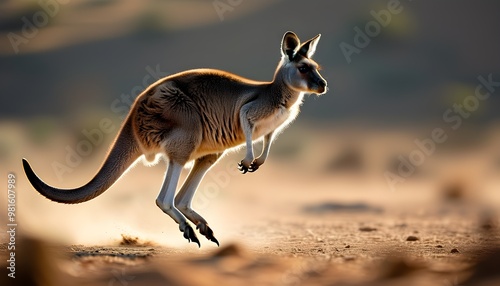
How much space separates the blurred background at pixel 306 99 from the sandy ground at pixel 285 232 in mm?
135

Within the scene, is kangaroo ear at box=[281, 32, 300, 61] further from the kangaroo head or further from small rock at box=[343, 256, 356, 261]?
small rock at box=[343, 256, 356, 261]

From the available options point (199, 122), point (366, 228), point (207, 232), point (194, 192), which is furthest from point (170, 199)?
point (366, 228)

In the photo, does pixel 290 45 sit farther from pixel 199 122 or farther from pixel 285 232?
pixel 285 232

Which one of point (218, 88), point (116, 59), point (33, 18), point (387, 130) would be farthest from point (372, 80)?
point (218, 88)

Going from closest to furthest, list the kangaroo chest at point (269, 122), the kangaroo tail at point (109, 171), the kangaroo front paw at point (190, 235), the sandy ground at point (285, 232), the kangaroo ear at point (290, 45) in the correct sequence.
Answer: the sandy ground at point (285, 232) → the kangaroo tail at point (109, 171) → the kangaroo front paw at point (190, 235) → the kangaroo chest at point (269, 122) → the kangaroo ear at point (290, 45)

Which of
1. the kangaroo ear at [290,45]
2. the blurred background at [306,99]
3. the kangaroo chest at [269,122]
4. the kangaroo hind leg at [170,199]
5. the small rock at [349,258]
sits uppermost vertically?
the blurred background at [306,99]

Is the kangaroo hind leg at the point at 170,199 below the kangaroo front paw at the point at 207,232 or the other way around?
the other way around

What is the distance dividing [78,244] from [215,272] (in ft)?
14.1

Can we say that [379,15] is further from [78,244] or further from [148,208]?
[78,244]

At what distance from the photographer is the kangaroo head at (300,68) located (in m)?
12.2


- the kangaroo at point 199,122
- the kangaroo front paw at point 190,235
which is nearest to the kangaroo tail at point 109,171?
the kangaroo at point 199,122

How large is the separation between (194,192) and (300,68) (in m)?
2.07

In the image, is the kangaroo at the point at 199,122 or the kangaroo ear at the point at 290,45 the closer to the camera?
the kangaroo at the point at 199,122

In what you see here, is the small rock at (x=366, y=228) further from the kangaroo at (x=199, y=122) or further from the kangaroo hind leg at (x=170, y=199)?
the kangaroo hind leg at (x=170, y=199)
